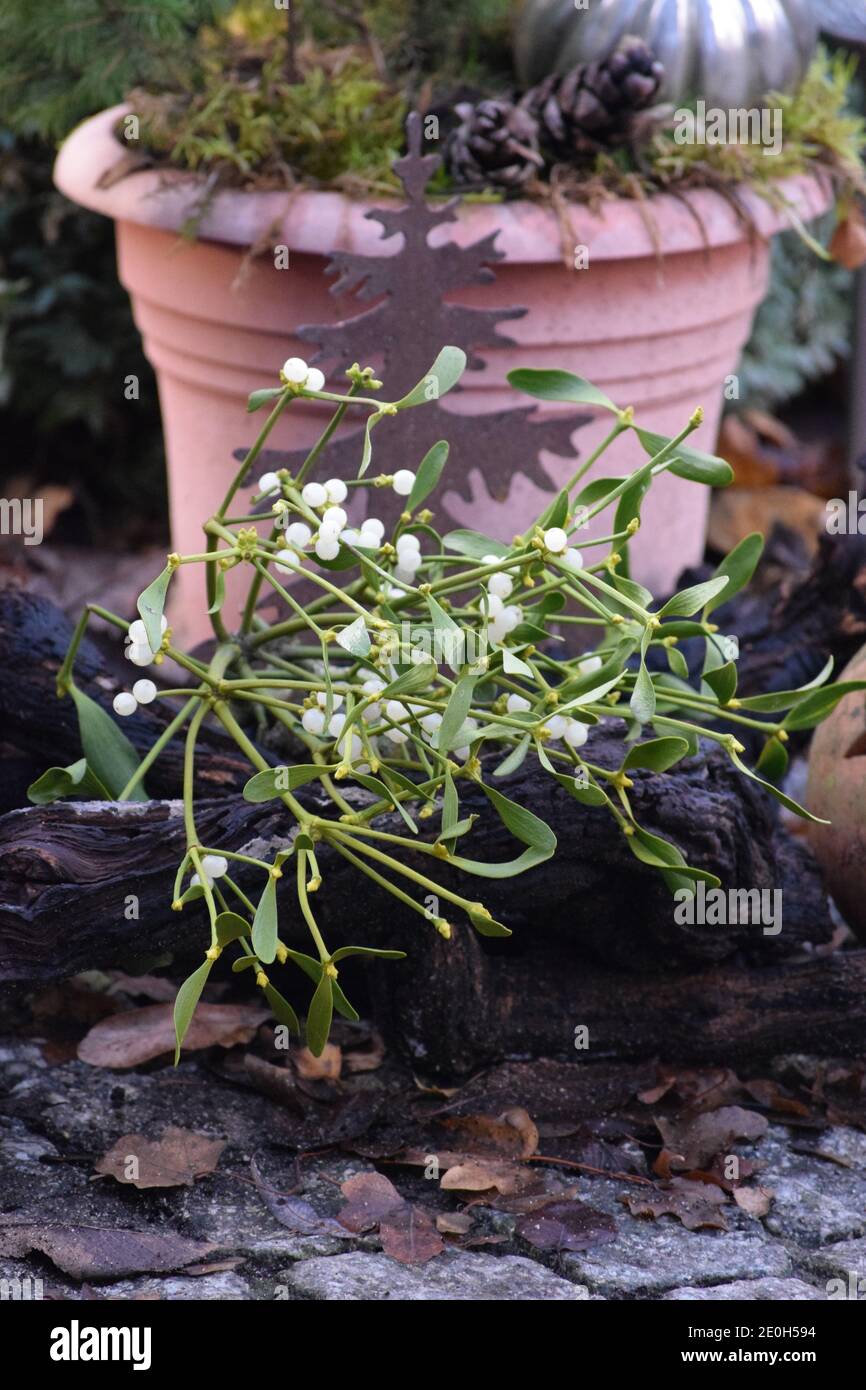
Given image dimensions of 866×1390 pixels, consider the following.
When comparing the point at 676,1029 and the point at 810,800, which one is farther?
the point at 810,800

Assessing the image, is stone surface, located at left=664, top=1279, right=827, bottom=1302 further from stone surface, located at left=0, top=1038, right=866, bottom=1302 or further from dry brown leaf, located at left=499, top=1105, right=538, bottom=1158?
dry brown leaf, located at left=499, top=1105, right=538, bottom=1158

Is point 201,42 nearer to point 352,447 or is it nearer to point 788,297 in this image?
point 352,447

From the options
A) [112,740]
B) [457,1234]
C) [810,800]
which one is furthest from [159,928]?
[810,800]

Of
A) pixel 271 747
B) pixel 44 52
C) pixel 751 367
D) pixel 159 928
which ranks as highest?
pixel 44 52

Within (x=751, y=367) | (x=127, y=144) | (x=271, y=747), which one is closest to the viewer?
(x=271, y=747)

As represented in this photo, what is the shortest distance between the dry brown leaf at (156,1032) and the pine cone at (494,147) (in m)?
0.96

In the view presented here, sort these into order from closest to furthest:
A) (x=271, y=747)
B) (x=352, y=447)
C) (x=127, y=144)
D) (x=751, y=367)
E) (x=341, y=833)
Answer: (x=341, y=833), (x=271, y=747), (x=352, y=447), (x=127, y=144), (x=751, y=367)

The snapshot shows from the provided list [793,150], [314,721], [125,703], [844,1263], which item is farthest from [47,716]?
[793,150]

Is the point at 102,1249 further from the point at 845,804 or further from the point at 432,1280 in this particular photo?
the point at 845,804

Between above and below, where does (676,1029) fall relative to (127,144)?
below

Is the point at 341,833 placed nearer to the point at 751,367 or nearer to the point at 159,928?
the point at 159,928

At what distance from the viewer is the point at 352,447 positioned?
57.9 inches

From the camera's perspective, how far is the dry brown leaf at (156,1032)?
49.1 inches

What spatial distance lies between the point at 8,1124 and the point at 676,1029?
0.55 meters
